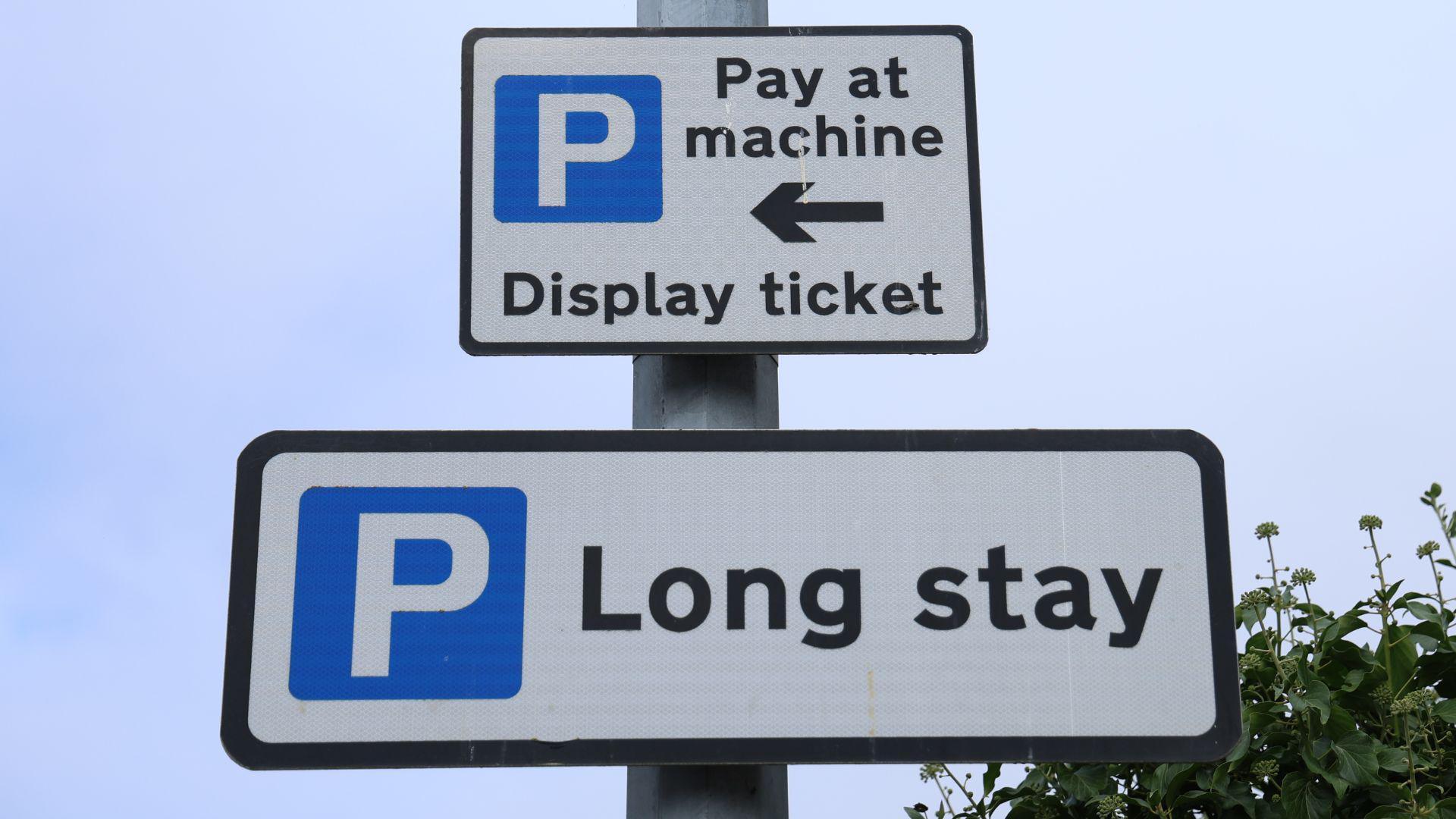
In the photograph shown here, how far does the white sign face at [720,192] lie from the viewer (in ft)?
6.27

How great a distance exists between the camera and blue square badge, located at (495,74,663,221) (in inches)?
77.5

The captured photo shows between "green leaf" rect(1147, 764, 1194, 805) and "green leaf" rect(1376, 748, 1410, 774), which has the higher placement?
"green leaf" rect(1376, 748, 1410, 774)

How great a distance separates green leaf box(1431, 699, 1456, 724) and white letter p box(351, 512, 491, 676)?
1.93 m

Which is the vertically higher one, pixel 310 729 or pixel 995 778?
pixel 310 729

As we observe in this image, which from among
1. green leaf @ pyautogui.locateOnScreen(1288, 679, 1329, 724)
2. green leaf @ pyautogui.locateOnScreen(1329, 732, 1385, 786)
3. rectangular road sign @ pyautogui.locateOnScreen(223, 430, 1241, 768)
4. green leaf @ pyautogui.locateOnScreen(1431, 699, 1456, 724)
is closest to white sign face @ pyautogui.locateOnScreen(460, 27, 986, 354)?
rectangular road sign @ pyautogui.locateOnScreen(223, 430, 1241, 768)

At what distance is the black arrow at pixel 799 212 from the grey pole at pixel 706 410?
0.63 ft

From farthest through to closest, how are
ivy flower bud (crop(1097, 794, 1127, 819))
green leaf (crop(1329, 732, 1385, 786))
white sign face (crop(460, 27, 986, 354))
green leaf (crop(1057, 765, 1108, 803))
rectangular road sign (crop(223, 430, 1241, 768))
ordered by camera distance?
green leaf (crop(1057, 765, 1108, 803))
ivy flower bud (crop(1097, 794, 1127, 819))
green leaf (crop(1329, 732, 1385, 786))
white sign face (crop(460, 27, 986, 354))
rectangular road sign (crop(223, 430, 1241, 768))

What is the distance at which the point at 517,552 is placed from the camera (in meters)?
→ 1.75

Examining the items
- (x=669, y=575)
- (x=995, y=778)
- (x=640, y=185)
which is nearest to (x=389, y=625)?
(x=669, y=575)

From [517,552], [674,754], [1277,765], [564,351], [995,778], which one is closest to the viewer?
[674,754]

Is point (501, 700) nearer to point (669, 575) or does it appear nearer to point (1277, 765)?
point (669, 575)

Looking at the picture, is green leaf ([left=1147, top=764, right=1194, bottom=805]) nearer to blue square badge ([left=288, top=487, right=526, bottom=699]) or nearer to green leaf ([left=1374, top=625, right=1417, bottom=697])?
green leaf ([left=1374, top=625, right=1417, bottom=697])

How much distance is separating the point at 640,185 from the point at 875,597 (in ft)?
2.29

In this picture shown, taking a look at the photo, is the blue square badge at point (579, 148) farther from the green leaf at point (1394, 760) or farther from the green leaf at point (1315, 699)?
the green leaf at point (1394, 760)
